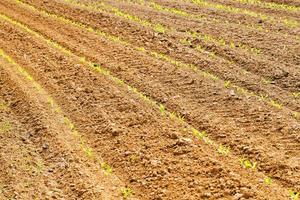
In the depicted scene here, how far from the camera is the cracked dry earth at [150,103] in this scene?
A: 7.66 m

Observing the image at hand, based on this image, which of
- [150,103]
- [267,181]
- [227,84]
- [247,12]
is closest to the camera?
[267,181]

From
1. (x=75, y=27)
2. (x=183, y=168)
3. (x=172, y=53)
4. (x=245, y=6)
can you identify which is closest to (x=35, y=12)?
(x=75, y=27)

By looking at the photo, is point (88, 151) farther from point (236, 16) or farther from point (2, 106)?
point (236, 16)

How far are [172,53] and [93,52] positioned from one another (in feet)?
5.98

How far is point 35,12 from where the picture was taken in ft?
47.2

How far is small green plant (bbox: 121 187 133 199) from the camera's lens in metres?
7.44

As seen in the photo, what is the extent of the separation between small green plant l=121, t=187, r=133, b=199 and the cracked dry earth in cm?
1

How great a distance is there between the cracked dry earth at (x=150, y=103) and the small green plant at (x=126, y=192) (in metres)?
0.01

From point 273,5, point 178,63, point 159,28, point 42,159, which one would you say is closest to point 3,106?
point 42,159

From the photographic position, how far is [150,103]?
31.5 ft

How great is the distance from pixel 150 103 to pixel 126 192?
2480 millimetres

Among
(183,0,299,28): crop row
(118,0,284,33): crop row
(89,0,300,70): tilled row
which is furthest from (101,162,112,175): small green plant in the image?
(183,0,299,28): crop row

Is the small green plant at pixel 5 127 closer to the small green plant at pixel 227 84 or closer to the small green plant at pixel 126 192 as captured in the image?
the small green plant at pixel 126 192

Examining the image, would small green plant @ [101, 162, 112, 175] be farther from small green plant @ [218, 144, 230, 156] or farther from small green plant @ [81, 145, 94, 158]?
small green plant @ [218, 144, 230, 156]
